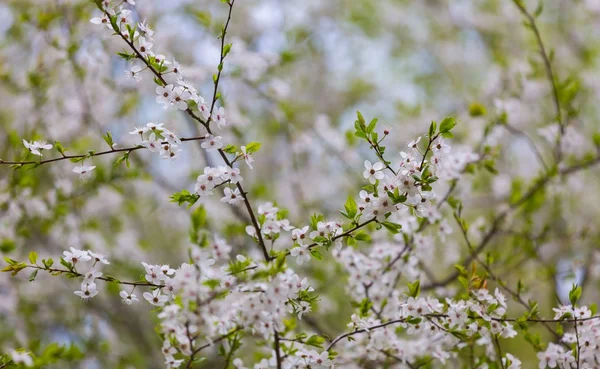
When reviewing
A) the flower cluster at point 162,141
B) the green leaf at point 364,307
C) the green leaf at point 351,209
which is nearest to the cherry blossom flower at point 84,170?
the flower cluster at point 162,141

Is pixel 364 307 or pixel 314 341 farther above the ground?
pixel 364 307

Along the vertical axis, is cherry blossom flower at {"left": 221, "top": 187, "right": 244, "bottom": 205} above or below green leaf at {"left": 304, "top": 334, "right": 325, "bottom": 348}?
above

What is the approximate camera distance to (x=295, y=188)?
4629 millimetres

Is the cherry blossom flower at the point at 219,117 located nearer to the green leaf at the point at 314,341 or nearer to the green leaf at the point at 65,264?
the green leaf at the point at 65,264

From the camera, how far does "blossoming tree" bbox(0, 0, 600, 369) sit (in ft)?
5.75

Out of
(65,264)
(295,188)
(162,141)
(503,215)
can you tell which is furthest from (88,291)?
(295,188)

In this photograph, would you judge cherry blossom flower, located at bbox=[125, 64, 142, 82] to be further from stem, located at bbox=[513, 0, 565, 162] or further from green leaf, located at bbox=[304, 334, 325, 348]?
stem, located at bbox=[513, 0, 565, 162]

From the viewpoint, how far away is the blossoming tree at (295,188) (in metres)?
1.75

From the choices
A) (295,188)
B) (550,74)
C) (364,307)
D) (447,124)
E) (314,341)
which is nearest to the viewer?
(447,124)

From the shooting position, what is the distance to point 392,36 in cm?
627

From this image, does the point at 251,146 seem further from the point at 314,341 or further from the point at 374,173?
the point at 314,341

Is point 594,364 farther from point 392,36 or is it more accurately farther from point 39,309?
point 392,36

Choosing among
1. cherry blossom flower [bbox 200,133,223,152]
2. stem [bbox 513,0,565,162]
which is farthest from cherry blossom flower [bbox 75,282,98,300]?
stem [bbox 513,0,565,162]

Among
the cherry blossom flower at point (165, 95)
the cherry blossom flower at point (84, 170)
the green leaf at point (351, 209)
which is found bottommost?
the green leaf at point (351, 209)
